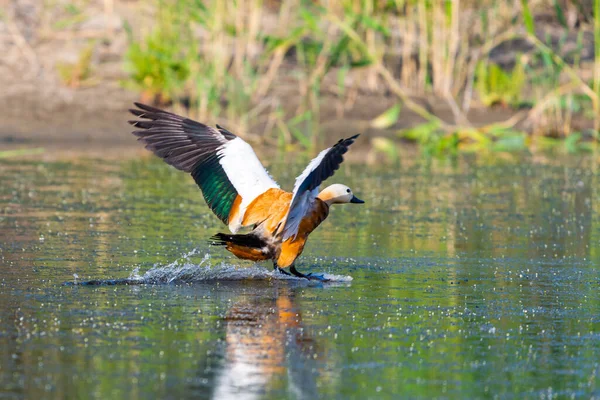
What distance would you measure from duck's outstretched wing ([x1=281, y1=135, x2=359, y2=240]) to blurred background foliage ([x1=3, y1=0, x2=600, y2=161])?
335 inches

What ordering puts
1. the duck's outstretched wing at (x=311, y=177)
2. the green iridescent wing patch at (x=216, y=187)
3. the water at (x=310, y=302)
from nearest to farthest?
the water at (x=310, y=302) < the duck's outstretched wing at (x=311, y=177) < the green iridescent wing patch at (x=216, y=187)

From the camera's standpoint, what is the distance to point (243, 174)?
741 cm

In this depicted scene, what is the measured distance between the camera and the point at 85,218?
991cm

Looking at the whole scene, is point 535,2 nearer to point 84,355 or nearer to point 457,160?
point 457,160

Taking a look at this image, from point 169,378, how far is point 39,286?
7.20 feet

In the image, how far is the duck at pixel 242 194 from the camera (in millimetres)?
7234

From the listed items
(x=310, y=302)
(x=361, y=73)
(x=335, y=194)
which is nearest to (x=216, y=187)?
(x=335, y=194)

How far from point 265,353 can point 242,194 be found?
2.25m

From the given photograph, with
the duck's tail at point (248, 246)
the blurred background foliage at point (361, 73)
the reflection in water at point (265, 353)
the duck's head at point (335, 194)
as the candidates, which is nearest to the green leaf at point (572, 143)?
the blurred background foliage at point (361, 73)

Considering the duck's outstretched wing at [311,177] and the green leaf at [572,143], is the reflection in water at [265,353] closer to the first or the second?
the duck's outstretched wing at [311,177]

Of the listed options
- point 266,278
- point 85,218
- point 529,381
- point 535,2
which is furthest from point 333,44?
point 529,381

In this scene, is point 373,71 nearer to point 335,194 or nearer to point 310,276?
point 335,194

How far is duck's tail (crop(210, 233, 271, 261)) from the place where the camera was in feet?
23.2

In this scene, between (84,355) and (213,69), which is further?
(213,69)
